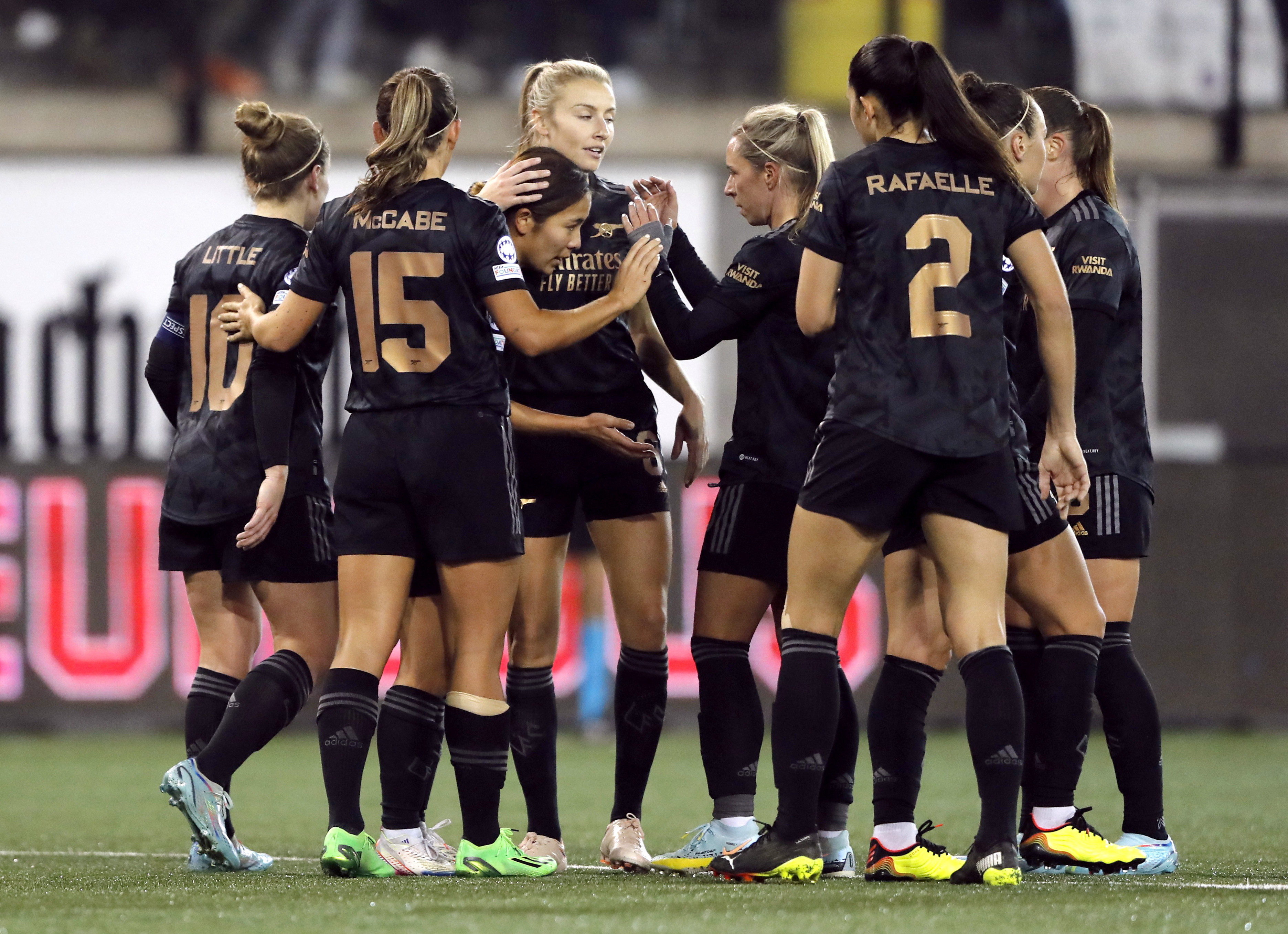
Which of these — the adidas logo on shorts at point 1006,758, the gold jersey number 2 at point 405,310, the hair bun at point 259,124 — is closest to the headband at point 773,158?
the gold jersey number 2 at point 405,310

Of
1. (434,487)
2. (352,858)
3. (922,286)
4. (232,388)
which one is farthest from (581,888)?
(232,388)

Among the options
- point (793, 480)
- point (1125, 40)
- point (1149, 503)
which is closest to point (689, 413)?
point (793, 480)

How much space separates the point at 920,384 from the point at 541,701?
136 centimetres

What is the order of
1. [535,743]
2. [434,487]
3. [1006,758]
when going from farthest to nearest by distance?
[535,743]
[434,487]
[1006,758]

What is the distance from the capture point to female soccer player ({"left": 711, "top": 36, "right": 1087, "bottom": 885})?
4.09 meters

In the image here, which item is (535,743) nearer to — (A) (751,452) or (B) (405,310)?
(A) (751,452)

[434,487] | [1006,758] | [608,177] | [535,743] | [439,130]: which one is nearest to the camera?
[1006,758]

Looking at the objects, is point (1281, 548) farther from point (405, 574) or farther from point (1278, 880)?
point (405, 574)

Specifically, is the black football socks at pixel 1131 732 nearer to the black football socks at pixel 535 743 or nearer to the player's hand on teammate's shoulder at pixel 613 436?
the player's hand on teammate's shoulder at pixel 613 436

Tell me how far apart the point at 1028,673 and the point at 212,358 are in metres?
2.28

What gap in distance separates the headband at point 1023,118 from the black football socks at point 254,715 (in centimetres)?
222

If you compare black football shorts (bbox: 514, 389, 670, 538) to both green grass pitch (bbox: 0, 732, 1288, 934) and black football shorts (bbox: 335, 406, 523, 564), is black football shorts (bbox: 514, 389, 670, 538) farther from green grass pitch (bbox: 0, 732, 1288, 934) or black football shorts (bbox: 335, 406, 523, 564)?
green grass pitch (bbox: 0, 732, 1288, 934)

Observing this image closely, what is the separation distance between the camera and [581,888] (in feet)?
13.7

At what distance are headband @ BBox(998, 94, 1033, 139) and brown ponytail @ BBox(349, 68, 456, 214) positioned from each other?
1.34 metres
